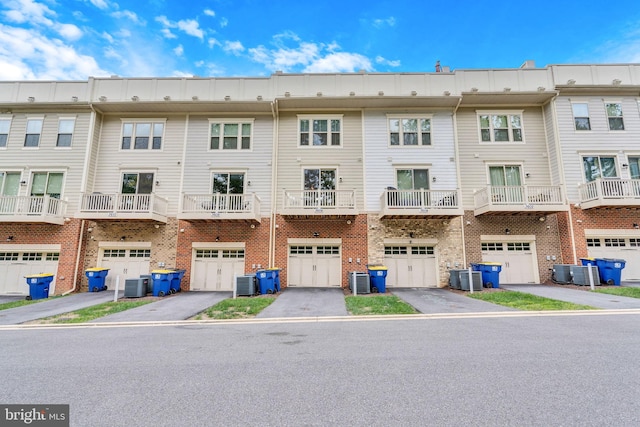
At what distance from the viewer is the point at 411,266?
1438 cm

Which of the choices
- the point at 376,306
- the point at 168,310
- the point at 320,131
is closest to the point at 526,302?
the point at 376,306

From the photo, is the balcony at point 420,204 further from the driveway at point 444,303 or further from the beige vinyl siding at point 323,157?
the driveway at point 444,303

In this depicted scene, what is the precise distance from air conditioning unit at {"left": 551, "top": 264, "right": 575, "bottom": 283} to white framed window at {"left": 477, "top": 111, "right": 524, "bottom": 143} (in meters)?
6.72

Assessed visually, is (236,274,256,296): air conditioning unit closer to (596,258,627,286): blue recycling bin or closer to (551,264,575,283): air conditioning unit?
(551,264,575,283): air conditioning unit

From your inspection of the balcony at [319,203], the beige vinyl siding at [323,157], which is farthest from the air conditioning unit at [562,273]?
the balcony at [319,203]

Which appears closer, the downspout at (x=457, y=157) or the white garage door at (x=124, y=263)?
the downspout at (x=457, y=157)

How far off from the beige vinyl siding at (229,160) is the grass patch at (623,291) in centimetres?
1434

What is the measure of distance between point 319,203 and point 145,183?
368 inches

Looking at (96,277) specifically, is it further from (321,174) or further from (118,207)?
(321,174)

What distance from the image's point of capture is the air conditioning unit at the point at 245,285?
12.1m

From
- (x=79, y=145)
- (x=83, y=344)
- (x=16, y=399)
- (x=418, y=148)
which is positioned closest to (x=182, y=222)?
(x=79, y=145)

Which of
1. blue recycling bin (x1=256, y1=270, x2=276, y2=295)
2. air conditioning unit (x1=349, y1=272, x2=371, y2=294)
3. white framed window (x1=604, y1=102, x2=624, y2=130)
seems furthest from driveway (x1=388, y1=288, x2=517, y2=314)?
white framed window (x1=604, y1=102, x2=624, y2=130)

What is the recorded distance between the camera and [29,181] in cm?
1464

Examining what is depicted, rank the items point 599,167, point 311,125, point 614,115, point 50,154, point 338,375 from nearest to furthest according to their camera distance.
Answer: point 338,375 → point 599,167 → point 50,154 → point 614,115 → point 311,125
